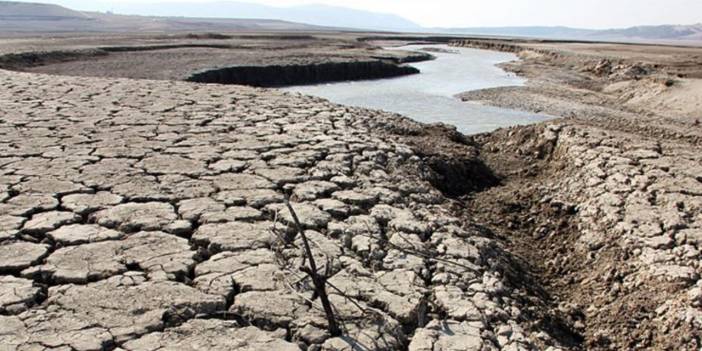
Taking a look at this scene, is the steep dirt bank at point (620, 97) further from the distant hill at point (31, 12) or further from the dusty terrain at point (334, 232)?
the distant hill at point (31, 12)

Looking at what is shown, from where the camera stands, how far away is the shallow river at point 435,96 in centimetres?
1179

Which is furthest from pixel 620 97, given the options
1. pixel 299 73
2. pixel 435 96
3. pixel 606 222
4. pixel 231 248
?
pixel 231 248

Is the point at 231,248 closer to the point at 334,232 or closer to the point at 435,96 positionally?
the point at 334,232

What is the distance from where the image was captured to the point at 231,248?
137 inches

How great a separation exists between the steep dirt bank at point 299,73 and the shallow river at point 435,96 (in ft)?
2.53

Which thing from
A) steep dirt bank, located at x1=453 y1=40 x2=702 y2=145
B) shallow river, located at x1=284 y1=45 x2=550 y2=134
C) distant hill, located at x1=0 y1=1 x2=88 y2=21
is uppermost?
steep dirt bank, located at x1=453 y1=40 x2=702 y2=145

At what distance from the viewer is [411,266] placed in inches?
139

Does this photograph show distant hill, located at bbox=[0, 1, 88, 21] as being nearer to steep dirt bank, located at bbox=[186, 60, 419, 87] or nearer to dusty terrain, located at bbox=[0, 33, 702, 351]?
steep dirt bank, located at bbox=[186, 60, 419, 87]

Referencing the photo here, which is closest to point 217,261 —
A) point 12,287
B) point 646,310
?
point 12,287

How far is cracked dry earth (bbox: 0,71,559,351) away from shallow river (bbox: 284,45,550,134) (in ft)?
19.3

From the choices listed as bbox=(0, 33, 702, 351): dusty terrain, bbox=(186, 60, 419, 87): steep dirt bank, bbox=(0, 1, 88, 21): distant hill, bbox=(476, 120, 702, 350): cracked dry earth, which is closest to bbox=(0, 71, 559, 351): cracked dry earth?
bbox=(0, 33, 702, 351): dusty terrain

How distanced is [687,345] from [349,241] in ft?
6.38

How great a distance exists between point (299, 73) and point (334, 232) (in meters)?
14.8

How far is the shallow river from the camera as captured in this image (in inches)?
464
